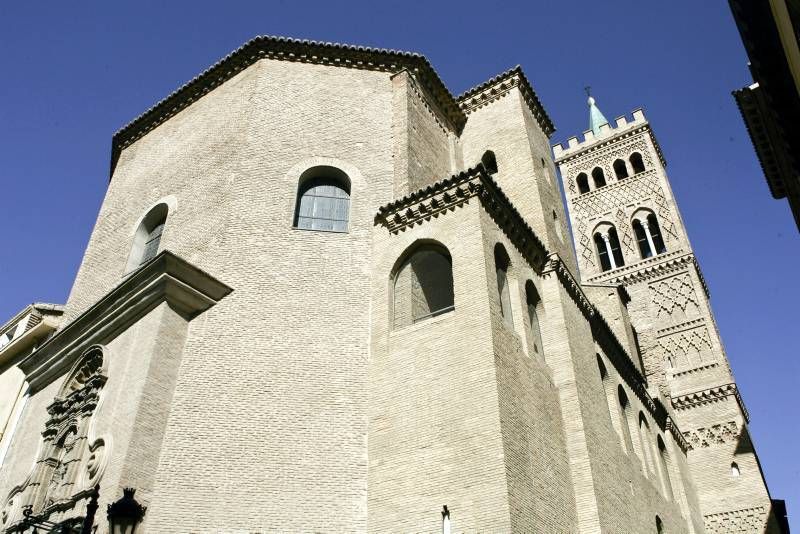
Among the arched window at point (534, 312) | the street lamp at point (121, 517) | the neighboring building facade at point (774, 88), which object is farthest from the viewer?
the arched window at point (534, 312)

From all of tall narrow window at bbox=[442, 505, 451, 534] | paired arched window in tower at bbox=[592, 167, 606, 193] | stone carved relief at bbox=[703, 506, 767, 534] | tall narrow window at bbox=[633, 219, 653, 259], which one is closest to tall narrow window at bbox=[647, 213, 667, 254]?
tall narrow window at bbox=[633, 219, 653, 259]

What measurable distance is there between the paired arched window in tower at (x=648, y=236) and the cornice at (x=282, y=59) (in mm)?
16039

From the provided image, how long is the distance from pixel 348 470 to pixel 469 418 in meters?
1.68

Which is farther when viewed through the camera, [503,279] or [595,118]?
[595,118]

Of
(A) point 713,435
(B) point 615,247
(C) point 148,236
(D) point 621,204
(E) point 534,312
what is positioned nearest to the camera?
(E) point 534,312

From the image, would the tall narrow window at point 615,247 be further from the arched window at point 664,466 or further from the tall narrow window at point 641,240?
the arched window at point 664,466

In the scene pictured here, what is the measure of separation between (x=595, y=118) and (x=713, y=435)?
67.2 ft

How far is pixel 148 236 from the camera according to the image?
41.6ft

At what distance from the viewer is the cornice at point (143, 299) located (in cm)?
941

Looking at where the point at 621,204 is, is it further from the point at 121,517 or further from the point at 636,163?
the point at 121,517

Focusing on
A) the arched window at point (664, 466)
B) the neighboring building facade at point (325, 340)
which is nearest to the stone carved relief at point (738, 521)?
the arched window at point (664, 466)

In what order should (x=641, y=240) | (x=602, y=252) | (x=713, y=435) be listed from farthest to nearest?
(x=602, y=252), (x=641, y=240), (x=713, y=435)

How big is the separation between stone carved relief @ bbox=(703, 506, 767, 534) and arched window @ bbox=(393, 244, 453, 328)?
12.8m

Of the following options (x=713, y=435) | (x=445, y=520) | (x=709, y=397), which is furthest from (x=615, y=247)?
(x=445, y=520)
